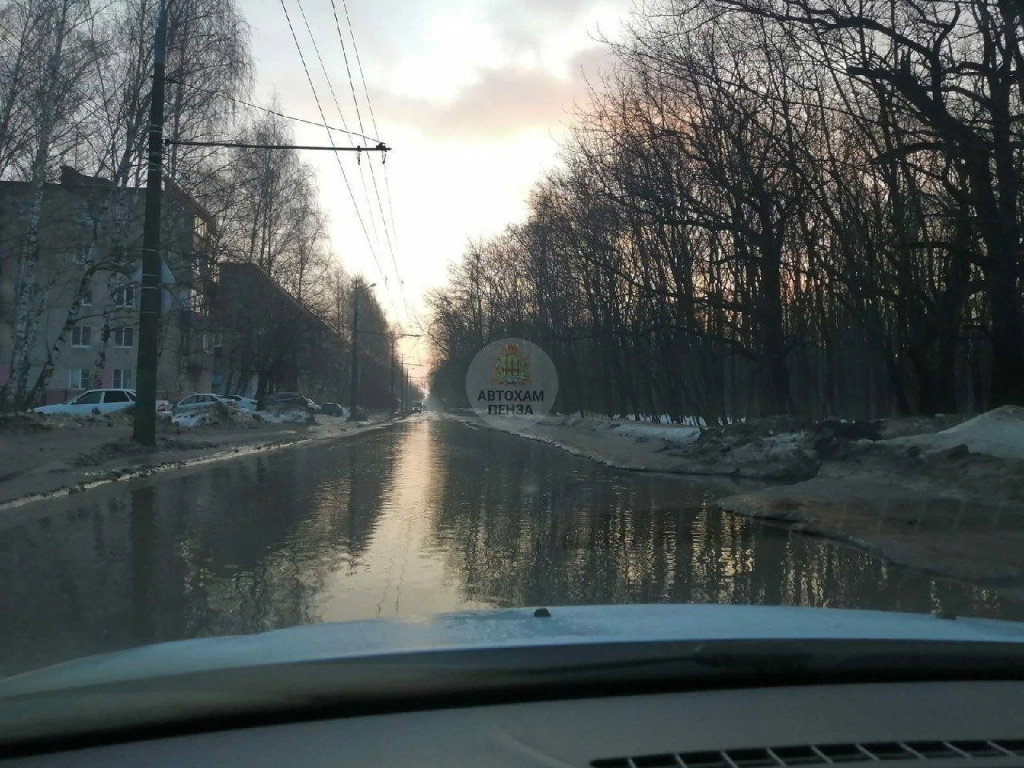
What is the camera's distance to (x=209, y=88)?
31062 mm

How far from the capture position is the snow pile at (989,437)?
12914 millimetres

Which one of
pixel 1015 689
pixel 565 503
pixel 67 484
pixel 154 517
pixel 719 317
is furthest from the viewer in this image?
pixel 719 317

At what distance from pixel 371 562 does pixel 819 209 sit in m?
18.1

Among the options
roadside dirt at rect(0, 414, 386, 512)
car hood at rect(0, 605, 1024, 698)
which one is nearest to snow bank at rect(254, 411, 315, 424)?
roadside dirt at rect(0, 414, 386, 512)

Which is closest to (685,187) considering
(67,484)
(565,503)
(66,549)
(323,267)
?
(565,503)

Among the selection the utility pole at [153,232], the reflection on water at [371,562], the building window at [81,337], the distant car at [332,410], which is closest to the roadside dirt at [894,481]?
the reflection on water at [371,562]

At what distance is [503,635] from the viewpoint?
3.11m

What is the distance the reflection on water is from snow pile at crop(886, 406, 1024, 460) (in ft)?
12.7

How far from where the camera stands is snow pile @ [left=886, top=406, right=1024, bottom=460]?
1291 cm

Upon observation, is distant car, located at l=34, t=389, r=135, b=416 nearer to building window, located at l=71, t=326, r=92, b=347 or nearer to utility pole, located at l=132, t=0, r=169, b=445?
utility pole, located at l=132, t=0, r=169, b=445

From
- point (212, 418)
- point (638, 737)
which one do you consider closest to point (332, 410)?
point (212, 418)

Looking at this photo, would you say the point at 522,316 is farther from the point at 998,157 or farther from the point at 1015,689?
the point at 1015,689

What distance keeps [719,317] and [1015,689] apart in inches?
1011

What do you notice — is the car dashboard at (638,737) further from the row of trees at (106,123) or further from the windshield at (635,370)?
the row of trees at (106,123)
